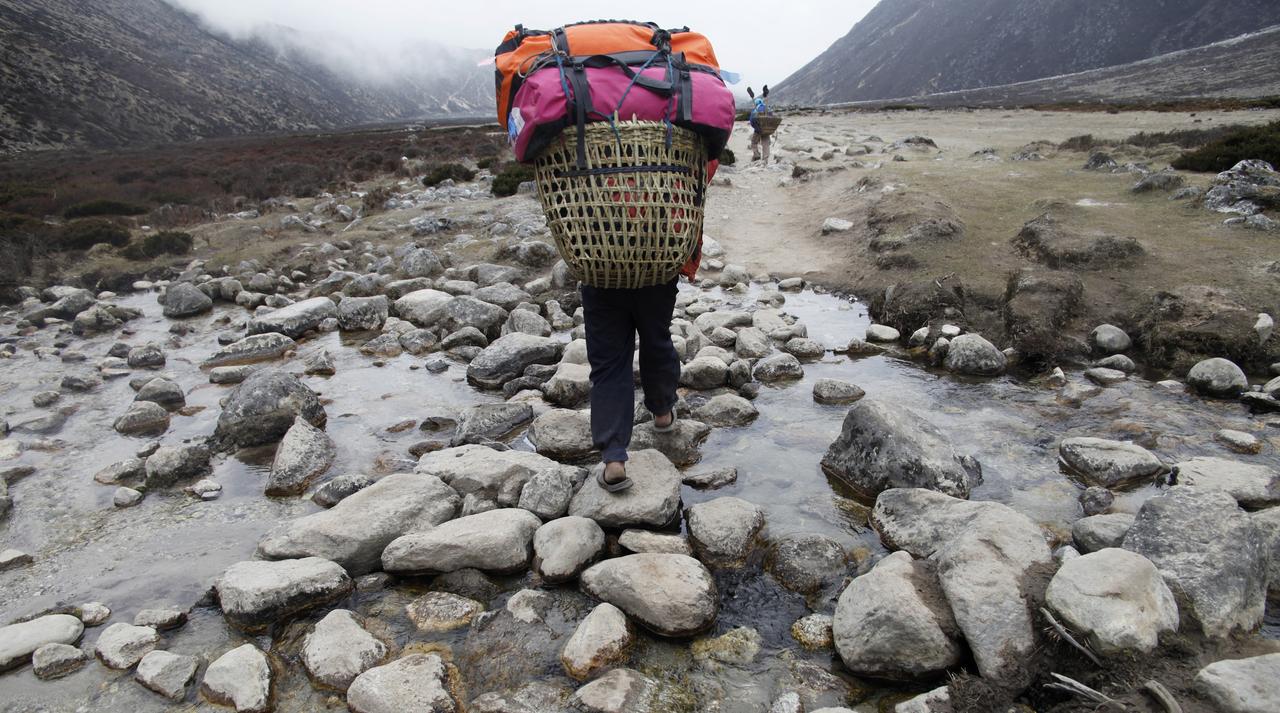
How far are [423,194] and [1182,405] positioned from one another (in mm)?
15949

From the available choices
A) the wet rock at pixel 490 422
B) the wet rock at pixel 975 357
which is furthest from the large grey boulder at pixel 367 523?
the wet rock at pixel 975 357

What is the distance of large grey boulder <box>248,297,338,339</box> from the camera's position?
7.50 m

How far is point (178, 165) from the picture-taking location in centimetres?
2727

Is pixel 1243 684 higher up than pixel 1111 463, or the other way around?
pixel 1243 684

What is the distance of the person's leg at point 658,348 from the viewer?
11.9 feet

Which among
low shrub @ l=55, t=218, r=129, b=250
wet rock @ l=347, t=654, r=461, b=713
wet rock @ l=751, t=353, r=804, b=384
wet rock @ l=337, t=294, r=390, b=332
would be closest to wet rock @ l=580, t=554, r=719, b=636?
wet rock @ l=347, t=654, r=461, b=713

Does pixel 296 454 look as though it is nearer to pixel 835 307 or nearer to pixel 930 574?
pixel 930 574

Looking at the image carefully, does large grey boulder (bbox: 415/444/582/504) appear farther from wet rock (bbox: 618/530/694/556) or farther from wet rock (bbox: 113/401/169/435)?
wet rock (bbox: 113/401/169/435)

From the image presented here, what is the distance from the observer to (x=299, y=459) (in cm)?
Result: 439

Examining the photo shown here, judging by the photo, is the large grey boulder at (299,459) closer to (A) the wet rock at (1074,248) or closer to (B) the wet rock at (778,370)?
(B) the wet rock at (778,370)

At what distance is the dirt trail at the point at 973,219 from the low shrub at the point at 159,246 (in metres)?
10.2

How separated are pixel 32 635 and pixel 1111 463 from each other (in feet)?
17.8

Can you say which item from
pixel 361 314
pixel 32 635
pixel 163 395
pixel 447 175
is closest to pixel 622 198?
pixel 32 635

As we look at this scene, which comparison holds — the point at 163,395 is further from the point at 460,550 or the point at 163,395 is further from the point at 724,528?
the point at 724,528
